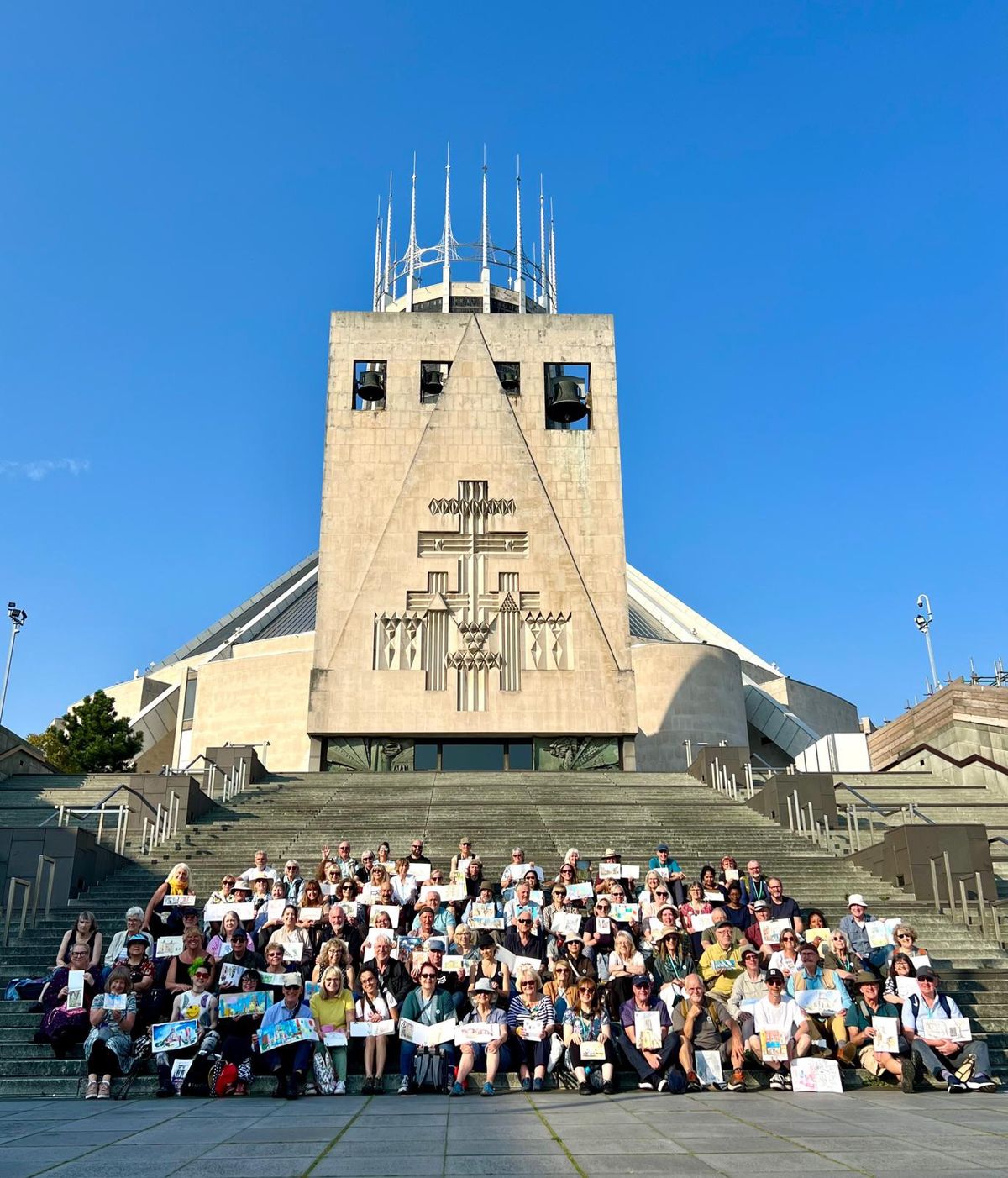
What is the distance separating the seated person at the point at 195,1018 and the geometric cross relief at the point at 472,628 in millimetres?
14255

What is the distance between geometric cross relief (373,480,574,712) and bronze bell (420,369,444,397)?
12.2 ft

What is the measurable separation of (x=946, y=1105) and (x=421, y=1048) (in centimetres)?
335

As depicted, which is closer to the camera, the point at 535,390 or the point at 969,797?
the point at 969,797

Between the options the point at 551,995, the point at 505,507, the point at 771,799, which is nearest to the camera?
the point at 551,995

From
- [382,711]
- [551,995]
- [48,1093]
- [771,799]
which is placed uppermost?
[382,711]

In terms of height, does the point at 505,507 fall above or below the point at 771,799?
above

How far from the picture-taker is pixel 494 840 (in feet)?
45.2

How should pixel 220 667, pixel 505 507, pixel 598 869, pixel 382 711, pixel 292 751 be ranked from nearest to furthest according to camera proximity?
pixel 598 869, pixel 382 711, pixel 505 507, pixel 292 751, pixel 220 667

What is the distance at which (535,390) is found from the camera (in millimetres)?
24078

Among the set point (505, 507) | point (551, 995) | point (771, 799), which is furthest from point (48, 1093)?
point (505, 507)

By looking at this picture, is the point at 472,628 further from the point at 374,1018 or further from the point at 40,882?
the point at 374,1018

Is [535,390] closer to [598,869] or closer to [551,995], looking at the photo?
[598,869]

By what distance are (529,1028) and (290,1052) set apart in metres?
1.64

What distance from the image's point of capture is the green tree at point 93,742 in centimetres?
2722
